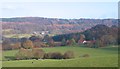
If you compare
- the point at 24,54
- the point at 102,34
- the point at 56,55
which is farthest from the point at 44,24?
the point at 56,55

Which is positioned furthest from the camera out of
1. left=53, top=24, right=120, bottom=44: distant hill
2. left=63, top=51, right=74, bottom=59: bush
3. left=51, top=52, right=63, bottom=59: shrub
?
left=53, top=24, right=120, bottom=44: distant hill

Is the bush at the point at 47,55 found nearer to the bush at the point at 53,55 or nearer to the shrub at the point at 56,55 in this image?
the bush at the point at 53,55

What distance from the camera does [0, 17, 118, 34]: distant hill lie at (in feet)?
158

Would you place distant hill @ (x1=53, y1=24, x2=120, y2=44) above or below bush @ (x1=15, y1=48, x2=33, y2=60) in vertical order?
above

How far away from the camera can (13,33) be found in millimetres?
49281

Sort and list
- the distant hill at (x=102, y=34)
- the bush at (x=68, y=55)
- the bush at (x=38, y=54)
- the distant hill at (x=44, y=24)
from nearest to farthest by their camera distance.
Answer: the bush at (x=68, y=55)
the bush at (x=38, y=54)
the distant hill at (x=102, y=34)
the distant hill at (x=44, y=24)

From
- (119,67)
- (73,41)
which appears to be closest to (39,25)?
(73,41)

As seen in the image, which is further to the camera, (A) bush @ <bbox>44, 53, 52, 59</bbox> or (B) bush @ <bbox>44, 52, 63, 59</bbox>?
(A) bush @ <bbox>44, 53, 52, 59</bbox>

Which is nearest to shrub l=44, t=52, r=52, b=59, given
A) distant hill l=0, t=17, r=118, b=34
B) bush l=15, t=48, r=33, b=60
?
bush l=15, t=48, r=33, b=60

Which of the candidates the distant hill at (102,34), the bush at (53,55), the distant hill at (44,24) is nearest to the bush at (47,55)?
the bush at (53,55)

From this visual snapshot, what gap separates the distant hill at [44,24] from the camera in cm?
4822

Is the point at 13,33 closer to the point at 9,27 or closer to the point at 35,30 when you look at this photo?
the point at 9,27

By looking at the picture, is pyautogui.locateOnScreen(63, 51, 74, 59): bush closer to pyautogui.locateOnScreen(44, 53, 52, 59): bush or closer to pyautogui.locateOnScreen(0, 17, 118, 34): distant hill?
pyautogui.locateOnScreen(44, 53, 52, 59): bush

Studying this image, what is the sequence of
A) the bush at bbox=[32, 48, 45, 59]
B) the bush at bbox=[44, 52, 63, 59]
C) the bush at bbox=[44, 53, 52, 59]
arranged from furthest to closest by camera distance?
the bush at bbox=[32, 48, 45, 59] → the bush at bbox=[44, 53, 52, 59] → the bush at bbox=[44, 52, 63, 59]
